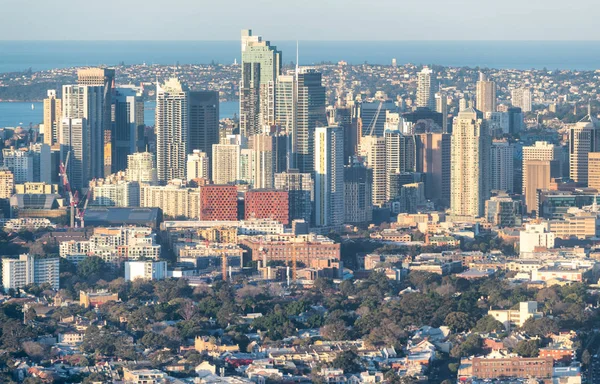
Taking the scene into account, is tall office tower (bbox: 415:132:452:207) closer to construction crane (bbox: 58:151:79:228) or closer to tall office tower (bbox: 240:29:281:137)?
tall office tower (bbox: 240:29:281:137)

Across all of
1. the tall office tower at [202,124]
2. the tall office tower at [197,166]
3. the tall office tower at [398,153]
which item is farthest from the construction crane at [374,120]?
the tall office tower at [197,166]

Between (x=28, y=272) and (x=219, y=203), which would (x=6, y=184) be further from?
(x=28, y=272)

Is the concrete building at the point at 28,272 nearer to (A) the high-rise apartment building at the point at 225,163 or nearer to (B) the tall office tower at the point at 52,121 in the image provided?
(A) the high-rise apartment building at the point at 225,163

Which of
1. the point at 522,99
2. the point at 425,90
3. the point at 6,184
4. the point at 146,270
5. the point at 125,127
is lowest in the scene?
the point at 146,270

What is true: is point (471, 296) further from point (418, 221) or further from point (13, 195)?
point (13, 195)

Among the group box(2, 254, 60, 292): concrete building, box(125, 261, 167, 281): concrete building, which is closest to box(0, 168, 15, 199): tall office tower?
box(125, 261, 167, 281): concrete building

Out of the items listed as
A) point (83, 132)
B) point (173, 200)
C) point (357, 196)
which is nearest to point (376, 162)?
point (357, 196)

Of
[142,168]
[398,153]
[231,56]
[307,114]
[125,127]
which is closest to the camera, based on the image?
[307,114]
